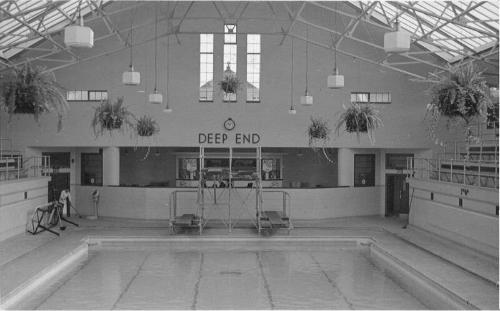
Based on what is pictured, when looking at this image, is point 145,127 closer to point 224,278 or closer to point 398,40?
point 224,278

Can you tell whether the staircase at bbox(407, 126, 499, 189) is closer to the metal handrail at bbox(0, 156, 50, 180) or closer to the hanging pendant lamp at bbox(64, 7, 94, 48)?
the hanging pendant lamp at bbox(64, 7, 94, 48)

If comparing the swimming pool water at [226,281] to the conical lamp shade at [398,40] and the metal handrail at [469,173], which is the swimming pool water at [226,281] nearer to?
the metal handrail at [469,173]

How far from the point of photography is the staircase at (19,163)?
16.3 meters

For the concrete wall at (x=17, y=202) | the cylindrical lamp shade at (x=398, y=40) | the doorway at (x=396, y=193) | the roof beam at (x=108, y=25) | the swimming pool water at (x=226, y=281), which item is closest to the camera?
the cylindrical lamp shade at (x=398, y=40)

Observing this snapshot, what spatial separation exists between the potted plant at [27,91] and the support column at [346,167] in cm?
1140

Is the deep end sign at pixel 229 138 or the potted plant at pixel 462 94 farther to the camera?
the deep end sign at pixel 229 138

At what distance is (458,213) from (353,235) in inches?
110

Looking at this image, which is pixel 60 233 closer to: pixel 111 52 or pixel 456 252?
pixel 111 52

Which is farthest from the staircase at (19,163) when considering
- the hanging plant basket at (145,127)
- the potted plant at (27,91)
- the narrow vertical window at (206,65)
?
the potted plant at (27,91)

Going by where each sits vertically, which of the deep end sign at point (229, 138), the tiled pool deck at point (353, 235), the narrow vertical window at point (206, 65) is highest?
the narrow vertical window at point (206, 65)

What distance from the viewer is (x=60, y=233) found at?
1512cm

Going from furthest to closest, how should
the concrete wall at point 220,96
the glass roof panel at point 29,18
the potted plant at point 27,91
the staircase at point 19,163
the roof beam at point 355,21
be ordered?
the concrete wall at point 220,96, the staircase at point 19,163, the roof beam at point 355,21, the glass roof panel at point 29,18, the potted plant at point 27,91

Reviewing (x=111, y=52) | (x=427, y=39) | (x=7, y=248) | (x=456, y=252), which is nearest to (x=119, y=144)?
(x=111, y=52)

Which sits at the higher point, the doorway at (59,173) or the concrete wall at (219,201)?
the doorway at (59,173)
